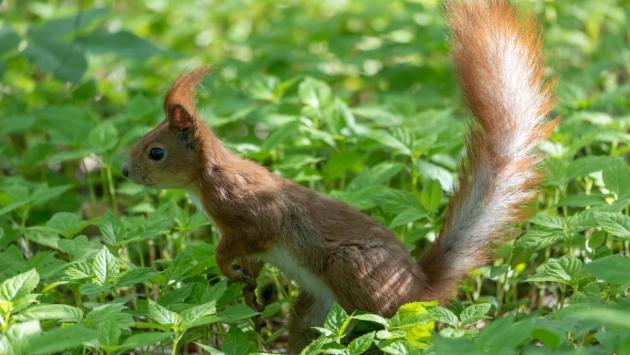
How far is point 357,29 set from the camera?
5.84m

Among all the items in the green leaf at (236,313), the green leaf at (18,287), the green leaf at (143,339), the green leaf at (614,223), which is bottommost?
the green leaf at (143,339)

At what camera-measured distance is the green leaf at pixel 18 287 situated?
2166 millimetres

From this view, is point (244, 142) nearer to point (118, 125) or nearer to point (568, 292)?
point (118, 125)

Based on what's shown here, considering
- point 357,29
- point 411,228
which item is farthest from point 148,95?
point 411,228

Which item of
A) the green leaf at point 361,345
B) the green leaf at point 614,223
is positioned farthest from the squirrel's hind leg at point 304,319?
the green leaf at point 614,223

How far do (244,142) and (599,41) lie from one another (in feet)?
8.75

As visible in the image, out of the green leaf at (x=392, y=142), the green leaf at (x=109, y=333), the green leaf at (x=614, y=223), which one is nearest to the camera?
the green leaf at (x=109, y=333)

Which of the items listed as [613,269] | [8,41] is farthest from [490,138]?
[8,41]

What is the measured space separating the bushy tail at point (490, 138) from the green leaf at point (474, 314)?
1.02 ft

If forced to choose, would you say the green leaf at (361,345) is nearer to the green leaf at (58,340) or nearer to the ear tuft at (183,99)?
the green leaf at (58,340)

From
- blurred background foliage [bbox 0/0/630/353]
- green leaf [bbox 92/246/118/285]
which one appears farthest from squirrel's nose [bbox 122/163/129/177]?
green leaf [bbox 92/246/118/285]

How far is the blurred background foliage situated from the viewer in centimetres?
274

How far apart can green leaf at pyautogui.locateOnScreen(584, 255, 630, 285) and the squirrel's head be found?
1.22 metres

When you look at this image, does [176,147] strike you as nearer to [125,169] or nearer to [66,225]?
[125,169]
